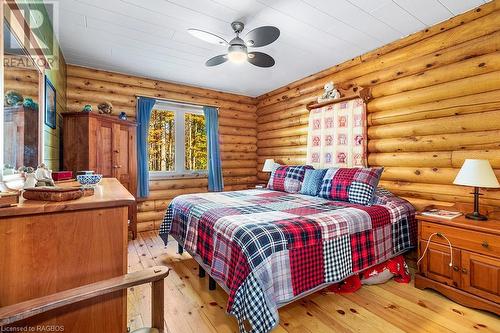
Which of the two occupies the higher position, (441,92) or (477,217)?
(441,92)

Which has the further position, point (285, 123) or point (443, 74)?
point (285, 123)

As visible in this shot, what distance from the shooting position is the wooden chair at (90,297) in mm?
730

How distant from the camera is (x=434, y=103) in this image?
2.61m

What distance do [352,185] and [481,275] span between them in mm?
1222

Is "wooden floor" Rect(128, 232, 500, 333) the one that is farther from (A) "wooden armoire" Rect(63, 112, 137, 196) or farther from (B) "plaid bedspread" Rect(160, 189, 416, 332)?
(A) "wooden armoire" Rect(63, 112, 137, 196)

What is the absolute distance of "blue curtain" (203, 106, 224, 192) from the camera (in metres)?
4.61

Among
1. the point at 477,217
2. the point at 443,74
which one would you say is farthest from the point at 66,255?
the point at 443,74

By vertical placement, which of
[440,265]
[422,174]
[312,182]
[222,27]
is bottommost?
[440,265]

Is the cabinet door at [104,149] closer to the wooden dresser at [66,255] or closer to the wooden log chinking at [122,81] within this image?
the wooden log chinking at [122,81]

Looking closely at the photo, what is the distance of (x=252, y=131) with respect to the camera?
209 inches

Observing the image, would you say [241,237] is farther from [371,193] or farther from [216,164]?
[216,164]

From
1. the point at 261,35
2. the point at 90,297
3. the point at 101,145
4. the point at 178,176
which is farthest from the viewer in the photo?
the point at 178,176

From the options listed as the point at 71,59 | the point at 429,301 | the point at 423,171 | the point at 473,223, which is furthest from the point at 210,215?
the point at 71,59

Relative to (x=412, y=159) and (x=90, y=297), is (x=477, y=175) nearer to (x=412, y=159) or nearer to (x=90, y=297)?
(x=412, y=159)
